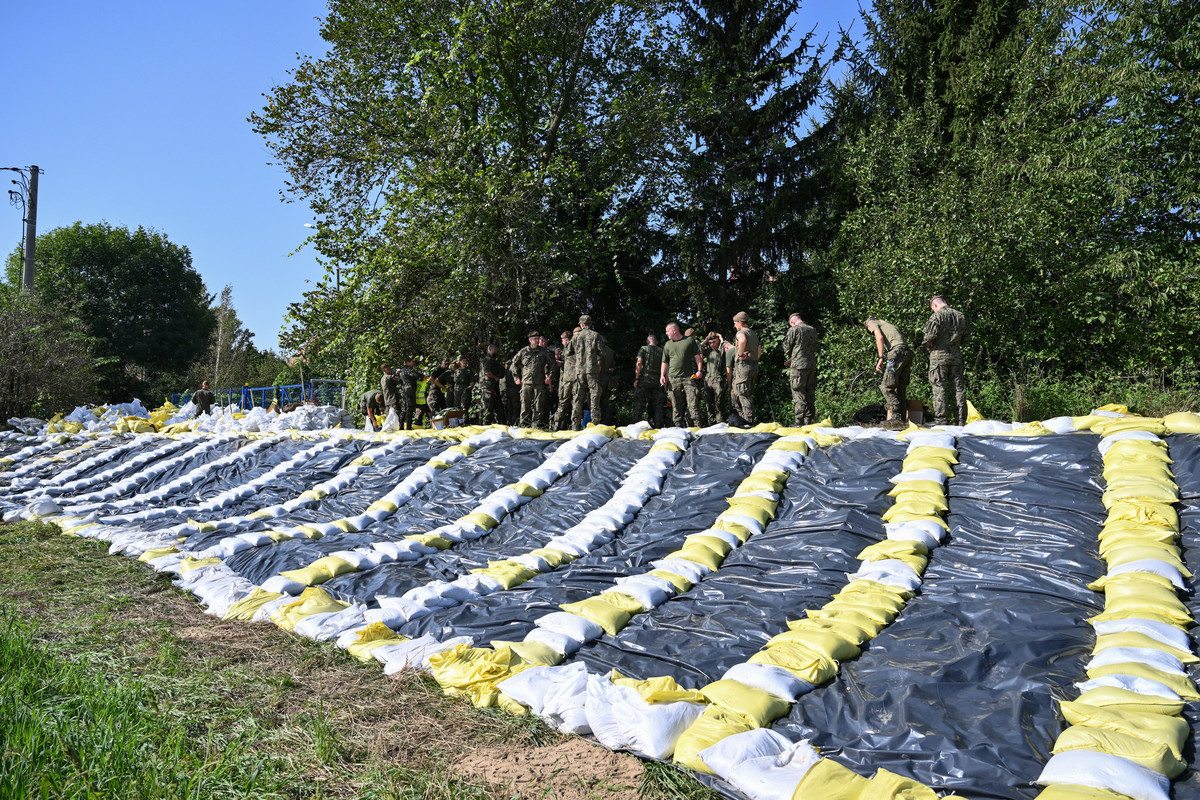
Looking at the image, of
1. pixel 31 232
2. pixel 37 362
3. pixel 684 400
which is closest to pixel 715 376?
pixel 684 400

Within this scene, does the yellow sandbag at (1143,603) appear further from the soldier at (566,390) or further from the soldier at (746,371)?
the soldier at (566,390)

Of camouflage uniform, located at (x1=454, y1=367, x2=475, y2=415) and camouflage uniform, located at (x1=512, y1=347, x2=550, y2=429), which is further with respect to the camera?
camouflage uniform, located at (x1=454, y1=367, x2=475, y2=415)

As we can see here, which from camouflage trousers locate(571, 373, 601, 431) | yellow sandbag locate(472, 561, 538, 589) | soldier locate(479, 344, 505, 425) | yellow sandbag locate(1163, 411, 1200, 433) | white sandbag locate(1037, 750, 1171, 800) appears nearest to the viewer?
white sandbag locate(1037, 750, 1171, 800)

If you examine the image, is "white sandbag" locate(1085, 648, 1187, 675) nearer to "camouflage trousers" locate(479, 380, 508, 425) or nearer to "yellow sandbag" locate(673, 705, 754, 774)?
"yellow sandbag" locate(673, 705, 754, 774)

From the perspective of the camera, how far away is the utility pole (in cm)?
1905

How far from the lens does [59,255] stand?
31188 millimetres

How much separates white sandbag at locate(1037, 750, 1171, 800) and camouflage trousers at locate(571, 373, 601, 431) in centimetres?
799

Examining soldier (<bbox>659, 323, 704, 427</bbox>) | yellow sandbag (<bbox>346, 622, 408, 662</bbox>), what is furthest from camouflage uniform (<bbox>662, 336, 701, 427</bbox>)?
yellow sandbag (<bbox>346, 622, 408, 662</bbox>)

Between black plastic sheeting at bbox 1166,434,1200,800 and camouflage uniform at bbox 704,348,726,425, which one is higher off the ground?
camouflage uniform at bbox 704,348,726,425

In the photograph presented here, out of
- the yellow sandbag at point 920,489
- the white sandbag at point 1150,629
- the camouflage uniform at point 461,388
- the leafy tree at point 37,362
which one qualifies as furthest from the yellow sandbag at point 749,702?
the leafy tree at point 37,362

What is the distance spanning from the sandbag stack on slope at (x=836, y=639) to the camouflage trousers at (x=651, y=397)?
21.4 ft

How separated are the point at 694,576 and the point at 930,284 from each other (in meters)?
9.49

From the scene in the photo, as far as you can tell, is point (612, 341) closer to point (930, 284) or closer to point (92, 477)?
point (930, 284)

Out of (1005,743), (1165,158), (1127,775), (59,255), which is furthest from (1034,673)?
(59,255)
